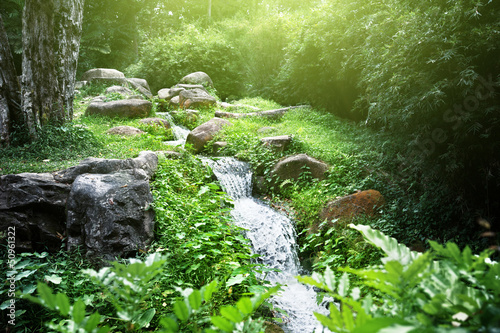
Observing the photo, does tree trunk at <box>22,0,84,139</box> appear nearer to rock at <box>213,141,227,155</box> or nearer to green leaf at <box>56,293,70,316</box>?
rock at <box>213,141,227,155</box>

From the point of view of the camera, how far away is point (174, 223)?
12.2 feet

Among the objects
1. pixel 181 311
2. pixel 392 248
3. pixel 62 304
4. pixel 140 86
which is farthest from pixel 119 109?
pixel 392 248

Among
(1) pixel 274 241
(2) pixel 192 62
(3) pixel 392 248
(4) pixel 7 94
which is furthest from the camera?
(2) pixel 192 62

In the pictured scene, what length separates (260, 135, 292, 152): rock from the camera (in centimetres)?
730

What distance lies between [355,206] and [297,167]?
1.93 meters

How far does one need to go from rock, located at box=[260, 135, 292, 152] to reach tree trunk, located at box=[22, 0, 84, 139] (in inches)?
186

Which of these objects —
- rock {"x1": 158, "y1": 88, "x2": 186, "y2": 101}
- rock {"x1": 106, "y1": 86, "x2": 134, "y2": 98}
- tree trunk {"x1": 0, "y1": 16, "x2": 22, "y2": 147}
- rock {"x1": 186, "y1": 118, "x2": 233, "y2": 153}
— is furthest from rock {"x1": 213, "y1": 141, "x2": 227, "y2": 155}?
rock {"x1": 158, "y1": 88, "x2": 186, "y2": 101}

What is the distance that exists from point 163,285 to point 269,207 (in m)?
3.36

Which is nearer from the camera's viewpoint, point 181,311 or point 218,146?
point 181,311

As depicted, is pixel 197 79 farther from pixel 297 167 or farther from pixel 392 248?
pixel 392 248

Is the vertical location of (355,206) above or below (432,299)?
below

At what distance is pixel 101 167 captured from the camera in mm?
4293

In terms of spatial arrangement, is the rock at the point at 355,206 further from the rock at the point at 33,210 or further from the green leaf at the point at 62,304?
the green leaf at the point at 62,304

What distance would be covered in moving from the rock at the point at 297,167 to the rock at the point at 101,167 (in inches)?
114
